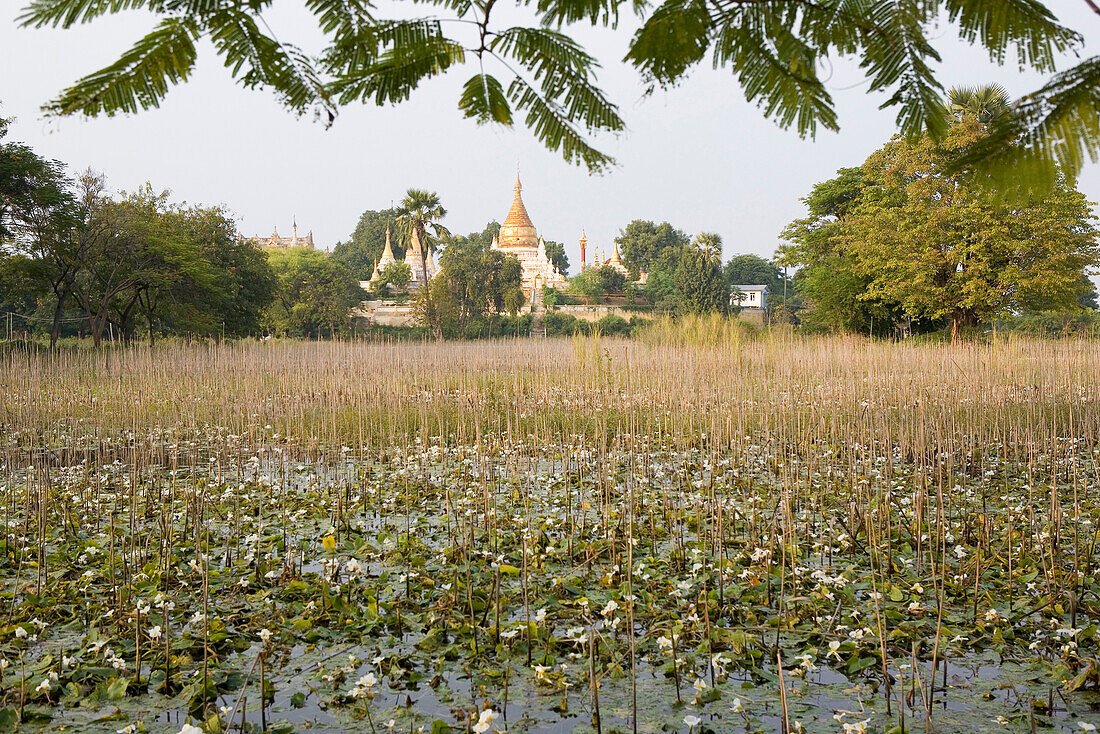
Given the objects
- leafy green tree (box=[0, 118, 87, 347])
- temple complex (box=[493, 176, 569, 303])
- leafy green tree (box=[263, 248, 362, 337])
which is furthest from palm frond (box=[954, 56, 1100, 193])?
temple complex (box=[493, 176, 569, 303])

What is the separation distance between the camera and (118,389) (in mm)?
10438

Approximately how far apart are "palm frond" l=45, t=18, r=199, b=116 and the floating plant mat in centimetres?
168

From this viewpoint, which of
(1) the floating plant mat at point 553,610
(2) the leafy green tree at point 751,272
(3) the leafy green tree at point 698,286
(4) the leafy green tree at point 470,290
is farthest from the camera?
(2) the leafy green tree at point 751,272

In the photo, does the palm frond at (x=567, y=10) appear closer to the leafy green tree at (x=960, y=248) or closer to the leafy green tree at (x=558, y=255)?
the leafy green tree at (x=960, y=248)

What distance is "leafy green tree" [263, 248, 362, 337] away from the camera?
109 feet

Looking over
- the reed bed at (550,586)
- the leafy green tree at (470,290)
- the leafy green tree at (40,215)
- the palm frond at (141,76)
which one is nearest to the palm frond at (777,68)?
the palm frond at (141,76)

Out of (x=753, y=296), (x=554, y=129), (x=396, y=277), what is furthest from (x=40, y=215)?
(x=753, y=296)

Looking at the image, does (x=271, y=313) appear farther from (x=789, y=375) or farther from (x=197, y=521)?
(x=197, y=521)

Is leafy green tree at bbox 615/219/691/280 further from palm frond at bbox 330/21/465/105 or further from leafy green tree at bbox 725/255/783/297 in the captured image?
palm frond at bbox 330/21/465/105

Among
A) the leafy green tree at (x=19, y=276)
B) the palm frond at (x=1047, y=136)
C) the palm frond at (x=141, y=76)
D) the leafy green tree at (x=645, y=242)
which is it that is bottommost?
A: the palm frond at (x=1047, y=136)

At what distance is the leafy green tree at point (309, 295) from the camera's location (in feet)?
109

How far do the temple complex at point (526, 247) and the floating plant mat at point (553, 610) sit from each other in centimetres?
5204

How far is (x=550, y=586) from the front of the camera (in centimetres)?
369

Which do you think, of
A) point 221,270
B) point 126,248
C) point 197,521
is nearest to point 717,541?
point 197,521
